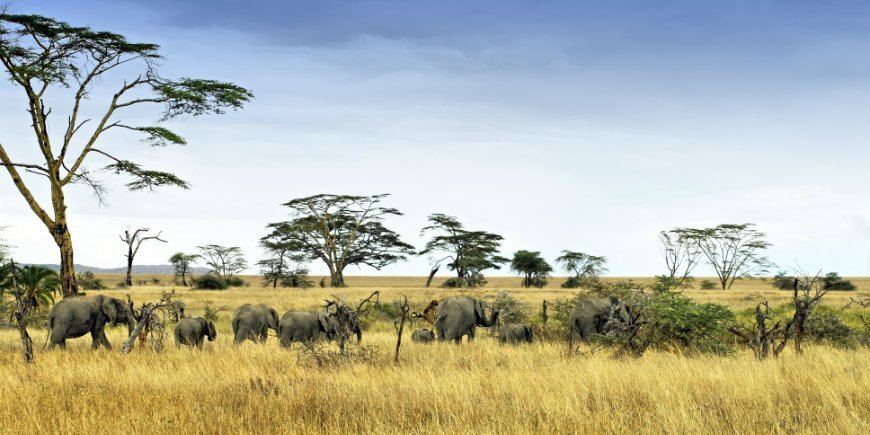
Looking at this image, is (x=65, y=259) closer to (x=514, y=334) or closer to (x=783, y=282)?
(x=514, y=334)

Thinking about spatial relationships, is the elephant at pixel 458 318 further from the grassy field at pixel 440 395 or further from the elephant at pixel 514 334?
the grassy field at pixel 440 395

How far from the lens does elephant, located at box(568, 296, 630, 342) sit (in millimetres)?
16577

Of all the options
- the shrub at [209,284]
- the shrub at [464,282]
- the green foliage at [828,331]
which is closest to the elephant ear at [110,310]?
the green foliage at [828,331]

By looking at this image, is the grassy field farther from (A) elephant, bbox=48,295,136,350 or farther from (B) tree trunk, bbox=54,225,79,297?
(B) tree trunk, bbox=54,225,79,297

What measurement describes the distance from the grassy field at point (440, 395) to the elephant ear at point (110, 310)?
2977 mm

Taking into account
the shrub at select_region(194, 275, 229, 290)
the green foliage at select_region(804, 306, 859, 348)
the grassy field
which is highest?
the shrub at select_region(194, 275, 229, 290)

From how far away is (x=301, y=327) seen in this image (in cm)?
1669

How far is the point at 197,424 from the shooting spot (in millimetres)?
7023

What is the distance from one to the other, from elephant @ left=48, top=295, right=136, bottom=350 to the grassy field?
8.32 feet

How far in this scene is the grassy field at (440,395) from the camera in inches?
281

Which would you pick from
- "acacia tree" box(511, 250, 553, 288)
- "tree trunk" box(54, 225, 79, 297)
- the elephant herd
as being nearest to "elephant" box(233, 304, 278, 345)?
the elephant herd

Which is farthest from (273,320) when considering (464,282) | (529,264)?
(529,264)

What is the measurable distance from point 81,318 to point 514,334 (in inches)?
396

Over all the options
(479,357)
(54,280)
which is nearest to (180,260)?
(54,280)
